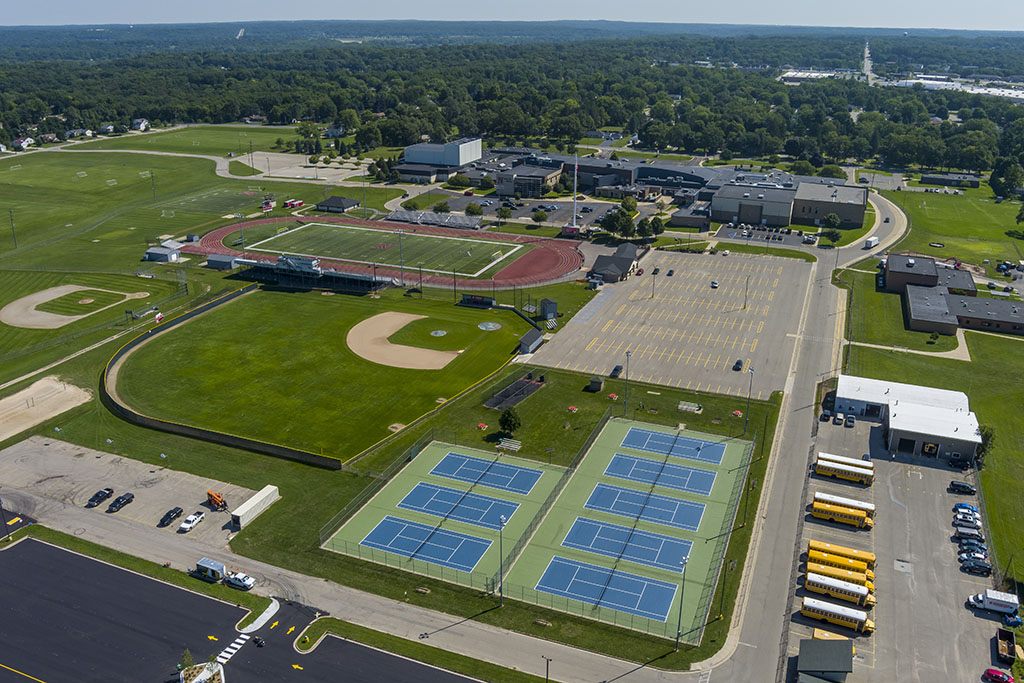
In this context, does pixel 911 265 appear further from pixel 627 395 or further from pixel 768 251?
pixel 627 395

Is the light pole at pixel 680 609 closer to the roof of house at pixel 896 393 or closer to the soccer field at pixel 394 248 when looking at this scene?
the roof of house at pixel 896 393

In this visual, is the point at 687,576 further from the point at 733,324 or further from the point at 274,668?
the point at 733,324

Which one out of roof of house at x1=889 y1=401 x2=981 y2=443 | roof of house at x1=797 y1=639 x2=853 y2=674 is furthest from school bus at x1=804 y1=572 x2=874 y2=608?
roof of house at x1=889 y1=401 x2=981 y2=443

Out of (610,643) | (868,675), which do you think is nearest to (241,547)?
(610,643)

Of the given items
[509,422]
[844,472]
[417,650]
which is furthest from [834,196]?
[417,650]

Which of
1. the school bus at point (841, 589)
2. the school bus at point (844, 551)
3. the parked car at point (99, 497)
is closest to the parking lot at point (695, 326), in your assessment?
the school bus at point (844, 551)
